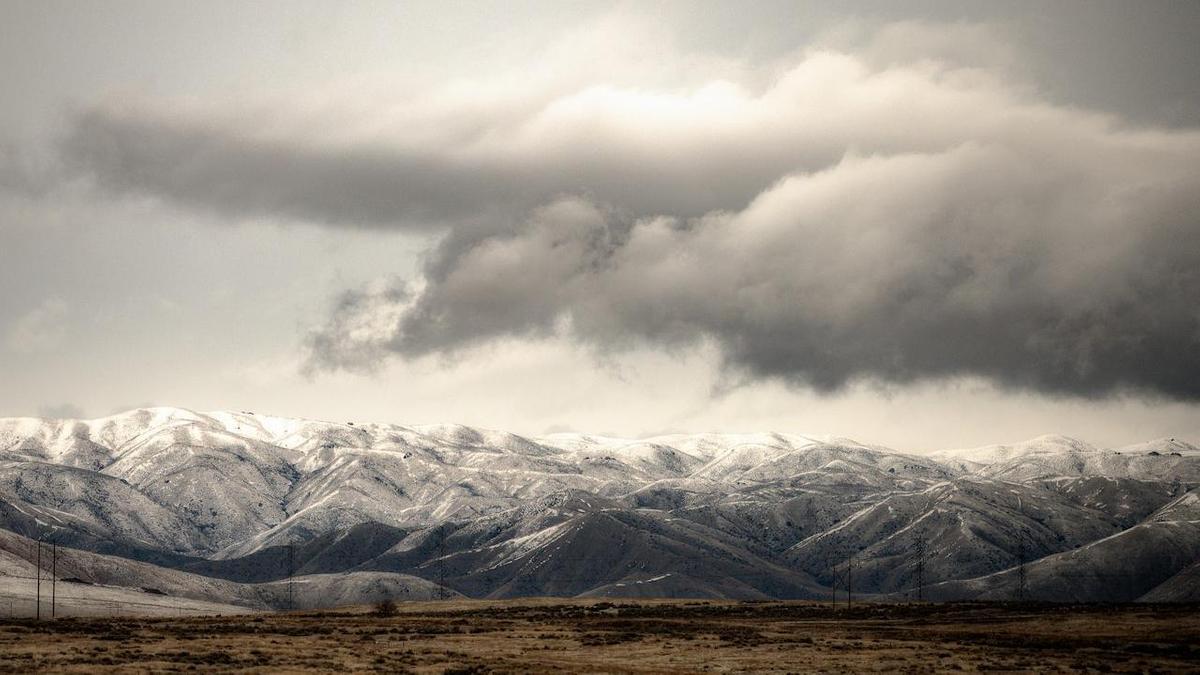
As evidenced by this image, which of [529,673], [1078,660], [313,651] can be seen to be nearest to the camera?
[529,673]

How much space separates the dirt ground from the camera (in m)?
100

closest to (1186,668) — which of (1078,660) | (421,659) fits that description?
(1078,660)

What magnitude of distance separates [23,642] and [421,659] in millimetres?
37242

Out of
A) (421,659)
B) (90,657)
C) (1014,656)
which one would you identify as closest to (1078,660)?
(1014,656)

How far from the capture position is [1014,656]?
110 m

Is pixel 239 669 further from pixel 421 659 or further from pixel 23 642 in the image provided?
pixel 23 642

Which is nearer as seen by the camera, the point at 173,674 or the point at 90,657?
the point at 173,674

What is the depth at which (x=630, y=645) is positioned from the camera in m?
128

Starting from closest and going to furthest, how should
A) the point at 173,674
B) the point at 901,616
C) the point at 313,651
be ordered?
1. the point at 173,674
2. the point at 313,651
3. the point at 901,616

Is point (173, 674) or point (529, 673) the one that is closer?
point (173, 674)

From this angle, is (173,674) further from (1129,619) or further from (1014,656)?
(1129,619)

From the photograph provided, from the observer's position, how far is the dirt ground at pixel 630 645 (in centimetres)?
10012

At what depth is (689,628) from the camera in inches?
6235

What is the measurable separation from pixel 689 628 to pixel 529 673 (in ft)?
217
